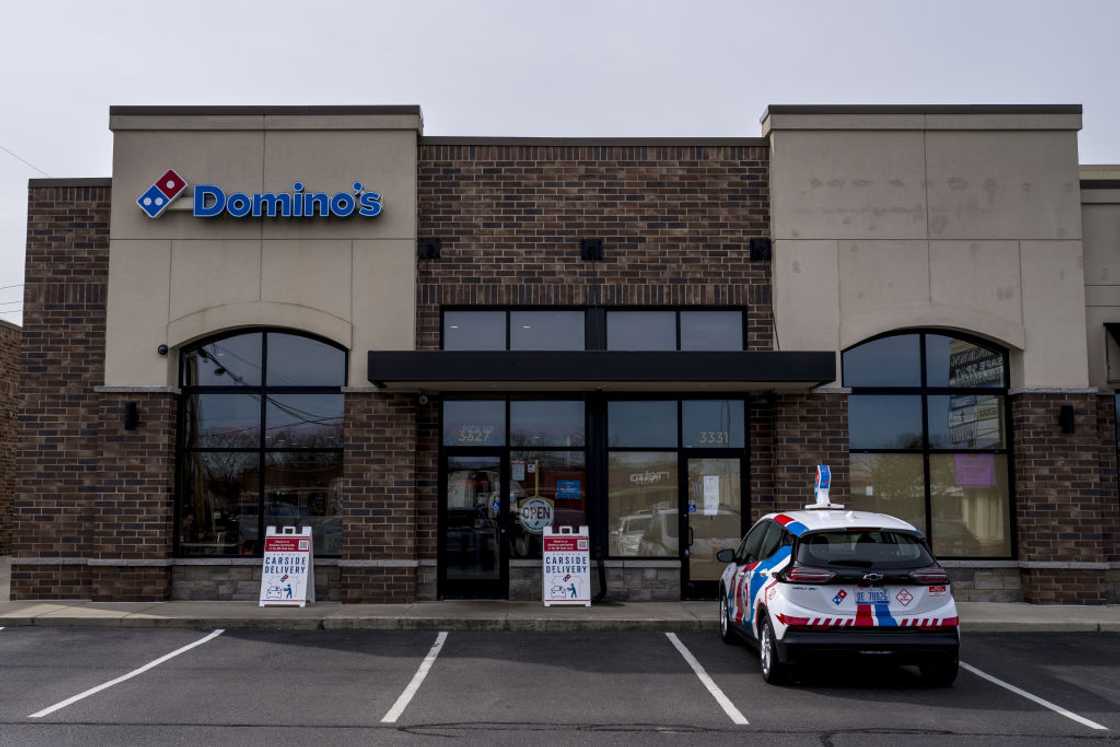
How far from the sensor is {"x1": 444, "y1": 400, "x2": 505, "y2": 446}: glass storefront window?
1542 centimetres

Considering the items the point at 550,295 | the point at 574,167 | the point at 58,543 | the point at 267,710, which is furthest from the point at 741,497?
the point at 58,543

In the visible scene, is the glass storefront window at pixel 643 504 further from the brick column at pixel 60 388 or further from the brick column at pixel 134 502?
the brick column at pixel 60 388

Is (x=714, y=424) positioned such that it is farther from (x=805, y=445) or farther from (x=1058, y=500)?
(x=1058, y=500)

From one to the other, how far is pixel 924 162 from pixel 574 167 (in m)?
5.06

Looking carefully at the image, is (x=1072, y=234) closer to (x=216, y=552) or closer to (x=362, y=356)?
(x=362, y=356)

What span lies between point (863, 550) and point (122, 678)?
22.7 feet

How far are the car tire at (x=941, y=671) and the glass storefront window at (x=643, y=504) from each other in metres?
5.63

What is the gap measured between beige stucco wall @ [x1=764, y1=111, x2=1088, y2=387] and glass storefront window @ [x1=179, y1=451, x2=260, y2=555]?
25.9 feet

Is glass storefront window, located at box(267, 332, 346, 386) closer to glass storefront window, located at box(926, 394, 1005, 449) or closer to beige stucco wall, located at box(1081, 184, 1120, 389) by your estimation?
glass storefront window, located at box(926, 394, 1005, 449)

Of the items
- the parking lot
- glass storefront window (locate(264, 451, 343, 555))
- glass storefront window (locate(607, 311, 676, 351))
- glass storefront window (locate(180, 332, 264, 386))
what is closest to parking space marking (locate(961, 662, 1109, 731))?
the parking lot

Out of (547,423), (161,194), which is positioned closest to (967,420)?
(547,423)

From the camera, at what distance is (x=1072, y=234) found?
15.5 meters

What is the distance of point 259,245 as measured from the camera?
→ 50.8 feet

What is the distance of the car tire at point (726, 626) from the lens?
39.2ft
